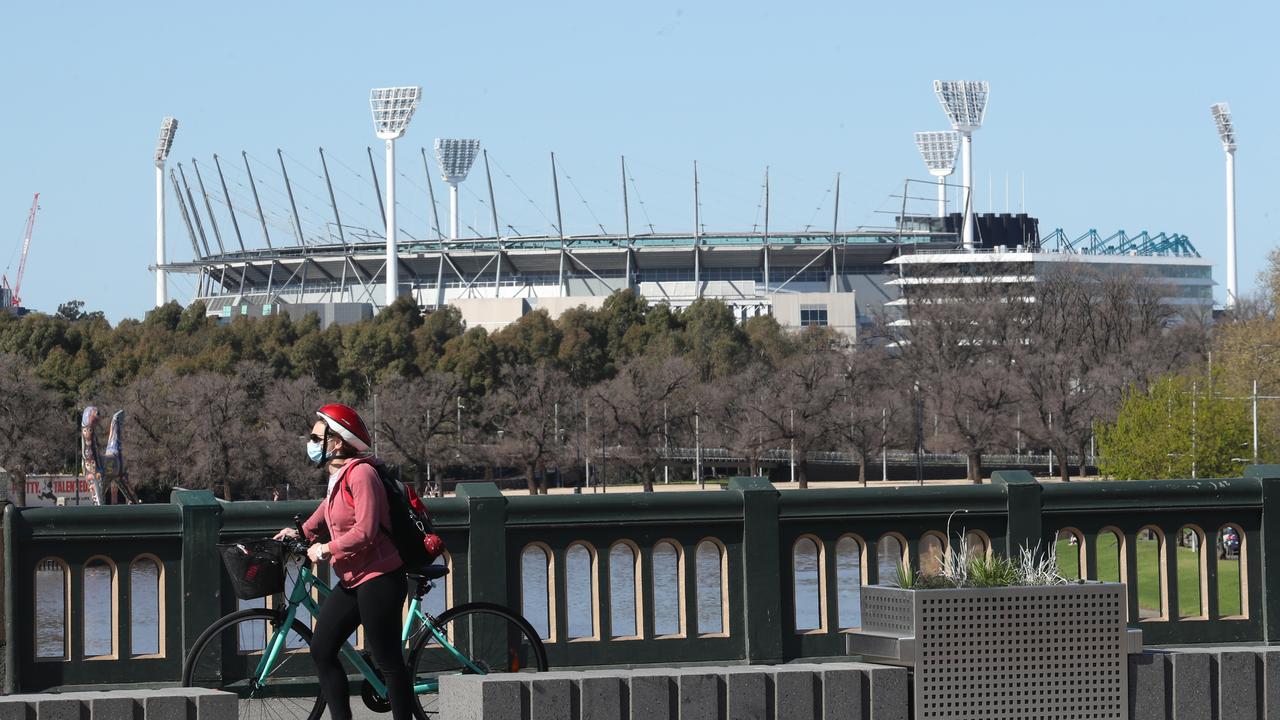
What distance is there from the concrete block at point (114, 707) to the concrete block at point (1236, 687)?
525 cm

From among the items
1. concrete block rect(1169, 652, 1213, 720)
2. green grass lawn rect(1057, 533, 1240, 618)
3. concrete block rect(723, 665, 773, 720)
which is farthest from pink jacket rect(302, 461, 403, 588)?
green grass lawn rect(1057, 533, 1240, 618)

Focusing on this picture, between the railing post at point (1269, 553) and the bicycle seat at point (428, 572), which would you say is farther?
the railing post at point (1269, 553)

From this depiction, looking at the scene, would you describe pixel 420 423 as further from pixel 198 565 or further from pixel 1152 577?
pixel 198 565

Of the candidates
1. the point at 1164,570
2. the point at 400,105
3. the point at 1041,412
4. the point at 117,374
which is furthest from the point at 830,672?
the point at 400,105

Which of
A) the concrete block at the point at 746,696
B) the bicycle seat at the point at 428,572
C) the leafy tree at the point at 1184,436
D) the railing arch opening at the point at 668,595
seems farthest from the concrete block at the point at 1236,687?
the leafy tree at the point at 1184,436

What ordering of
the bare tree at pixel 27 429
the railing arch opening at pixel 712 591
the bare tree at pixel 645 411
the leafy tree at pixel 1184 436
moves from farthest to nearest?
the bare tree at pixel 645 411, the bare tree at pixel 27 429, the leafy tree at pixel 1184 436, the railing arch opening at pixel 712 591

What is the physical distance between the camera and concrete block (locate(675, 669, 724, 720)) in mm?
8992

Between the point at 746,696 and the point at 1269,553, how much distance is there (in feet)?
16.9

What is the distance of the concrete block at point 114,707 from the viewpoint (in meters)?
8.45

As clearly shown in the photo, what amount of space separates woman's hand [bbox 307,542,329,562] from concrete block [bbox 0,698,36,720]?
142 centimetres

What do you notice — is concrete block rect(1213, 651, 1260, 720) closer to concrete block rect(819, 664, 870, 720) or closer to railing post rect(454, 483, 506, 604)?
concrete block rect(819, 664, 870, 720)

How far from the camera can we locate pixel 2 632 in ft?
36.0

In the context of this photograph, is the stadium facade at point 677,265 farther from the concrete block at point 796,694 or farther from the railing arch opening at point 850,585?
the concrete block at point 796,694

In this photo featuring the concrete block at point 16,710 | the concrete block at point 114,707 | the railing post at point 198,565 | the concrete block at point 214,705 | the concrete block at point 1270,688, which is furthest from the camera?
the railing post at point 198,565
